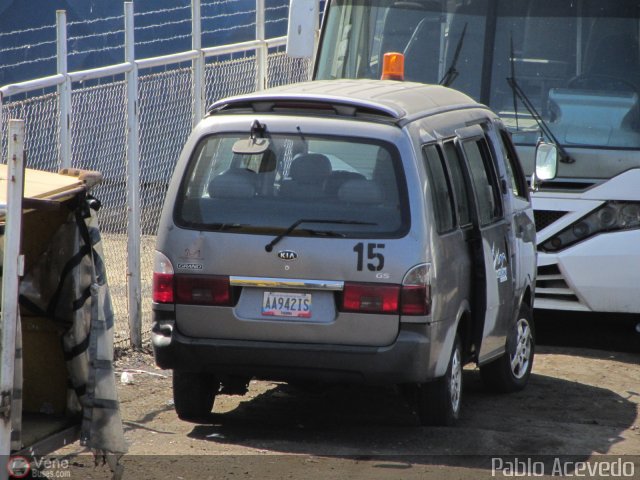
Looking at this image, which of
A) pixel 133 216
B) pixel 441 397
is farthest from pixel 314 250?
pixel 133 216

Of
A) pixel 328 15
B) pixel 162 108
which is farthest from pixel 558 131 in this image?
pixel 162 108

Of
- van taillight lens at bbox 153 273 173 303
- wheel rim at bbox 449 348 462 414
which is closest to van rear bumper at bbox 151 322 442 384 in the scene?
van taillight lens at bbox 153 273 173 303

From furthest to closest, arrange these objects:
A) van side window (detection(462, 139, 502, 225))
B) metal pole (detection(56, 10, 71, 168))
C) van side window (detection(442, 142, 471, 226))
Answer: metal pole (detection(56, 10, 71, 168))
van side window (detection(462, 139, 502, 225))
van side window (detection(442, 142, 471, 226))

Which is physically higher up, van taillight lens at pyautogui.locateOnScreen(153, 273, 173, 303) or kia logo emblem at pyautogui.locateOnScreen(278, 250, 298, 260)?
kia logo emblem at pyautogui.locateOnScreen(278, 250, 298, 260)

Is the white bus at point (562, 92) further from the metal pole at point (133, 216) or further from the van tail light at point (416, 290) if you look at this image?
the van tail light at point (416, 290)

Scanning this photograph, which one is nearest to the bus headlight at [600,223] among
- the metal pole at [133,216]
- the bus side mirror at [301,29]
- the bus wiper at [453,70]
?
the bus wiper at [453,70]

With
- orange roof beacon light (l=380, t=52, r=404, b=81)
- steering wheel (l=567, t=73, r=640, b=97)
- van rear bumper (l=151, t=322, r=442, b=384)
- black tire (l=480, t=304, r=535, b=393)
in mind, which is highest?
orange roof beacon light (l=380, t=52, r=404, b=81)

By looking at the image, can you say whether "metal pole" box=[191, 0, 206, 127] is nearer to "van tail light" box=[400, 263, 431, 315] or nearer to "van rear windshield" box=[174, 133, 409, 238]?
"van rear windshield" box=[174, 133, 409, 238]

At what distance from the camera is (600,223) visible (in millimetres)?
10344

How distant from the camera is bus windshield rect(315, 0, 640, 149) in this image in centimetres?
1057

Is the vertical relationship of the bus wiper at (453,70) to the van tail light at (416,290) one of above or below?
above

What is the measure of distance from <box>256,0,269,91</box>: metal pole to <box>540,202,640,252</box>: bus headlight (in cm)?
378

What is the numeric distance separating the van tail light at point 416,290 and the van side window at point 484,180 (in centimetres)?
122

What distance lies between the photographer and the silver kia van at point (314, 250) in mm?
7074
